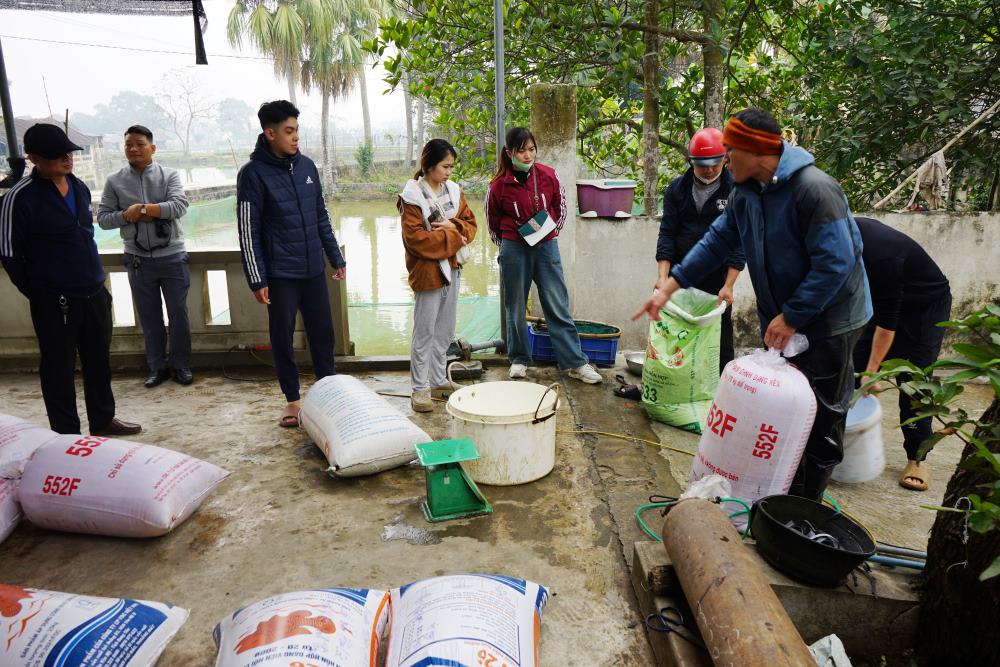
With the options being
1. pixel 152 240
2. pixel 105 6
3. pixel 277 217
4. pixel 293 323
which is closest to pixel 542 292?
pixel 293 323

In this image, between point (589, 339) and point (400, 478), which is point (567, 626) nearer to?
point (400, 478)

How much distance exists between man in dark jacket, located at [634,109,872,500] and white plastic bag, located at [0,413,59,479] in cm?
313

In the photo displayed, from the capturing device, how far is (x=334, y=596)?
6.40 feet

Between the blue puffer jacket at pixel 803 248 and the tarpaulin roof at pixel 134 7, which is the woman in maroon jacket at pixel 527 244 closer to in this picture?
the blue puffer jacket at pixel 803 248

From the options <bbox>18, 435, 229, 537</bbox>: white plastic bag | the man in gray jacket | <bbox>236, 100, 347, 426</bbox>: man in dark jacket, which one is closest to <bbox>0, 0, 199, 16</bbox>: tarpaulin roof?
the man in gray jacket

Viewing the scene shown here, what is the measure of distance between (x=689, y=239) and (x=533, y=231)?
995 mm

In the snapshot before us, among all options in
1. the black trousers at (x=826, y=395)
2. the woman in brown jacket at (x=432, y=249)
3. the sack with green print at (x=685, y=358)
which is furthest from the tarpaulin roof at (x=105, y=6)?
the black trousers at (x=826, y=395)

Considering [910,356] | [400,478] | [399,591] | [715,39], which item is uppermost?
[715,39]

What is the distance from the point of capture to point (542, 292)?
179 inches

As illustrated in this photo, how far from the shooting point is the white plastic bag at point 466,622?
5.71 feet

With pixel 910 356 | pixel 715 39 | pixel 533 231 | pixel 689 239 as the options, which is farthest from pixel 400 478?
pixel 715 39

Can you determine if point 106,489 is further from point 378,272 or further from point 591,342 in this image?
point 378,272

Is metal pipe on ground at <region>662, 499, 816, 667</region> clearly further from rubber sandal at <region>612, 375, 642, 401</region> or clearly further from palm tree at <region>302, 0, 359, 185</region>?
palm tree at <region>302, 0, 359, 185</region>

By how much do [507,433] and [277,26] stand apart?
23.0 meters
